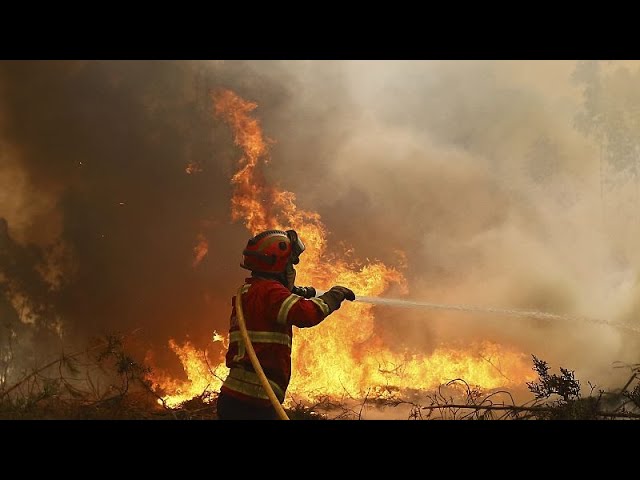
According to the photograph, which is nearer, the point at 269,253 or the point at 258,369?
the point at 258,369

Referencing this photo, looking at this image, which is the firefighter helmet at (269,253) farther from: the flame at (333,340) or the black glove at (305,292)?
the flame at (333,340)

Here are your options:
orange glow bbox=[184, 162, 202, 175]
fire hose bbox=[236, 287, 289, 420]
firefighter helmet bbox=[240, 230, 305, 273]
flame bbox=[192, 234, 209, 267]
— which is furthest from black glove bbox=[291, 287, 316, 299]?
orange glow bbox=[184, 162, 202, 175]

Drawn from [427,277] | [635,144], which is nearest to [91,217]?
[427,277]

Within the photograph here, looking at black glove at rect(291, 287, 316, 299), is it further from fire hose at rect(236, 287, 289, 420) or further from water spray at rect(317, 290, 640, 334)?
fire hose at rect(236, 287, 289, 420)

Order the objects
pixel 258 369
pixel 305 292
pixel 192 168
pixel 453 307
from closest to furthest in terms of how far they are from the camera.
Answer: pixel 258 369 → pixel 305 292 → pixel 453 307 → pixel 192 168

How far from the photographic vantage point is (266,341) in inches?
210

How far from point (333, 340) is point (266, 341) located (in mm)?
4509

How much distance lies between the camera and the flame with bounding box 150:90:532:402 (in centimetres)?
941

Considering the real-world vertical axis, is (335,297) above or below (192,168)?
below

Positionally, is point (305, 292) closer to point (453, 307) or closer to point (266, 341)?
point (266, 341)

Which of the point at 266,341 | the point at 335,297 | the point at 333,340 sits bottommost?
the point at 266,341

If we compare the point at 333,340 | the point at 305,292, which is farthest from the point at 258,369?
the point at 333,340

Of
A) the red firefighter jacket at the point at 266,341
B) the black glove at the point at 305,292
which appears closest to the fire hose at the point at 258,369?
the red firefighter jacket at the point at 266,341

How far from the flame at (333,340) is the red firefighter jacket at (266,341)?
389 cm
